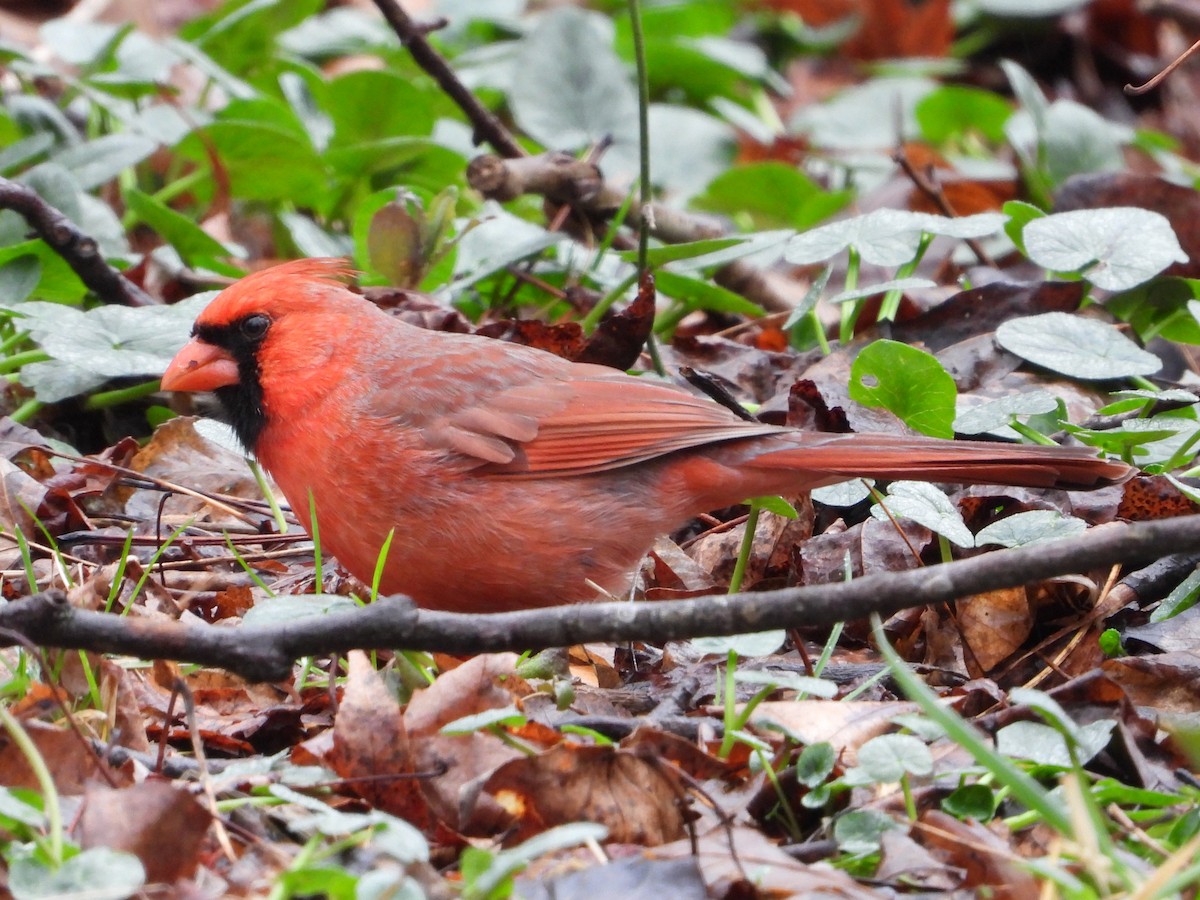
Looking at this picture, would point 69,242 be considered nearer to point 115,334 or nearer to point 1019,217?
point 115,334

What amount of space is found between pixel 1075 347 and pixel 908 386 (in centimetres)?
53

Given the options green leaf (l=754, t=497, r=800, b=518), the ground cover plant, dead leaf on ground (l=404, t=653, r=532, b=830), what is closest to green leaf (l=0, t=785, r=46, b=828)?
the ground cover plant

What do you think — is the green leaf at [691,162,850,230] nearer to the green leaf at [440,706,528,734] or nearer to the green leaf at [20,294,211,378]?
the green leaf at [20,294,211,378]

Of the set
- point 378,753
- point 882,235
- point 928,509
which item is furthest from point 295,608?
point 882,235

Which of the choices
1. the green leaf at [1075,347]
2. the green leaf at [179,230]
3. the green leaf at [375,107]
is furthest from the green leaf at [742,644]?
the green leaf at [375,107]

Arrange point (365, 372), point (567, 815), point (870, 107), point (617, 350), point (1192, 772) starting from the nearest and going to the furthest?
point (567, 815)
point (1192, 772)
point (365, 372)
point (617, 350)
point (870, 107)

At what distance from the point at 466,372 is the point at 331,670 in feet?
3.44

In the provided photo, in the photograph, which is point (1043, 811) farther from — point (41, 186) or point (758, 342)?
point (41, 186)

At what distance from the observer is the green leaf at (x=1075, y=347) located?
12.2ft

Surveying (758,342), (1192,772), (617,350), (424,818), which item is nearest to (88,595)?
(424,818)

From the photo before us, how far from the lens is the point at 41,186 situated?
4.38 meters

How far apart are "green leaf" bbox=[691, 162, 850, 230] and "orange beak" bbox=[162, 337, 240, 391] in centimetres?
258

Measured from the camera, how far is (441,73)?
189 inches

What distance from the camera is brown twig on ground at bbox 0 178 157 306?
3.98 m
